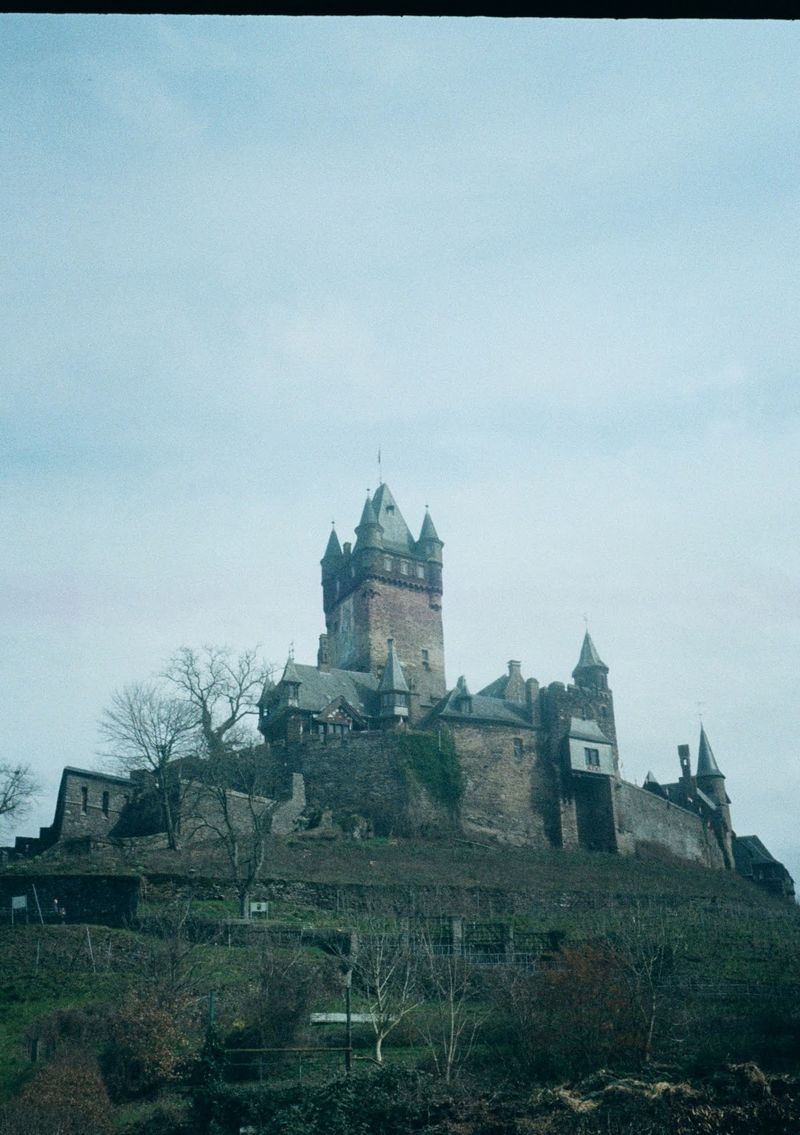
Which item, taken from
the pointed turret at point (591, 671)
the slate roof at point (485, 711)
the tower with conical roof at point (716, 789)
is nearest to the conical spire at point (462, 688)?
the slate roof at point (485, 711)

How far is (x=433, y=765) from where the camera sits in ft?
189

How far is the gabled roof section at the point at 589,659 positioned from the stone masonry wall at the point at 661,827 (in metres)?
10.00

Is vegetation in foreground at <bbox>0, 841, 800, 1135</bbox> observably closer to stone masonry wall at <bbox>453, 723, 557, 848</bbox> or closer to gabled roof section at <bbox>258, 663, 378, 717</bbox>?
stone masonry wall at <bbox>453, 723, 557, 848</bbox>

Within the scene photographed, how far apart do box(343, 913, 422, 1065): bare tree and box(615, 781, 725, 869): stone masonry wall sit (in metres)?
25.9

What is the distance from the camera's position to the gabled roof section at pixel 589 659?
72.5 metres

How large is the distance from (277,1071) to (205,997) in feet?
15.4

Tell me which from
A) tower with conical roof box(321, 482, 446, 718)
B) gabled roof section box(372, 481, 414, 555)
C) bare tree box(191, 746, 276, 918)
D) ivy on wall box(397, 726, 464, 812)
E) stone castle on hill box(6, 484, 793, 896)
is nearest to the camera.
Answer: bare tree box(191, 746, 276, 918)

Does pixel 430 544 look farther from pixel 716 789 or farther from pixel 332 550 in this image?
pixel 716 789

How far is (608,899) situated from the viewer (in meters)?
46.5

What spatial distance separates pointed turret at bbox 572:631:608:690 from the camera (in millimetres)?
71875

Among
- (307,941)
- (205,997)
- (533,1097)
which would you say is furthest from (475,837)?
(533,1097)

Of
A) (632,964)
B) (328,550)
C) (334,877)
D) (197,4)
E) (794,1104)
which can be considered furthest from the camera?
(328,550)

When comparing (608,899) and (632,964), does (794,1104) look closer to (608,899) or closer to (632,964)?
(632,964)

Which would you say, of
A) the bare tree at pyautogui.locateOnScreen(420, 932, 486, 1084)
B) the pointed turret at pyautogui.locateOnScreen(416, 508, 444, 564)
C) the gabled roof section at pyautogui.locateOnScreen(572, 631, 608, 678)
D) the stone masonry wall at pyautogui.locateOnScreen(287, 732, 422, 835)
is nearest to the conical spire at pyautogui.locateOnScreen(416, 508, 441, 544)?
the pointed turret at pyautogui.locateOnScreen(416, 508, 444, 564)
